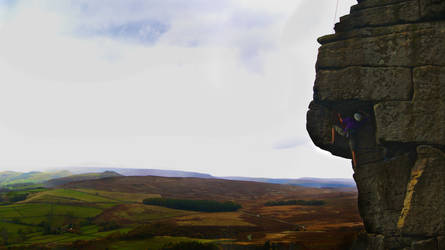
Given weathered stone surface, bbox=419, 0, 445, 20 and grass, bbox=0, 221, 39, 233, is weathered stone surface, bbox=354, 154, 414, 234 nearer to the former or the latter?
weathered stone surface, bbox=419, 0, 445, 20

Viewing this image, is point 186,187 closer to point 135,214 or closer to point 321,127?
point 135,214

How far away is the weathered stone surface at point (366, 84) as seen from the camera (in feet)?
47.4

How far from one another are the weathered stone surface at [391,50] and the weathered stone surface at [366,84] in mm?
Result: 333

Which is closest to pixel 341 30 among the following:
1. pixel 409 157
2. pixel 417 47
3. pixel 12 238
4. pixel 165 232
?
pixel 417 47

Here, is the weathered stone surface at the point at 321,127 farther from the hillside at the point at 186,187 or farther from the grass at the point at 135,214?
the hillside at the point at 186,187

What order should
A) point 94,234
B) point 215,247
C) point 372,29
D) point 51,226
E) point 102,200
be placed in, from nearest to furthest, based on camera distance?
point 372,29
point 215,247
point 94,234
point 51,226
point 102,200

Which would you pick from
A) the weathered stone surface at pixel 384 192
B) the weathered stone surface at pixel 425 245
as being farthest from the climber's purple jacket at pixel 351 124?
the weathered stone surface at pixel 425 245

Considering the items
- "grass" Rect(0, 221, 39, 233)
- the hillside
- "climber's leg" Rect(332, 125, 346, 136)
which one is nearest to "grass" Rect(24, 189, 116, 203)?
"grass" Rect(0, 221, 39, 233)

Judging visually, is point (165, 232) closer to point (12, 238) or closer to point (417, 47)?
point (12, 238)

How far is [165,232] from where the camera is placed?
51.1 metres

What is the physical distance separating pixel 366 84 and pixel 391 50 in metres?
1.91

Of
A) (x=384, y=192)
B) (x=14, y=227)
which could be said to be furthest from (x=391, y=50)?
(x=14, y=227)

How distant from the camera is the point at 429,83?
14.1m

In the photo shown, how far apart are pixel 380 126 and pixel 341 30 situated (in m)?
5.08
